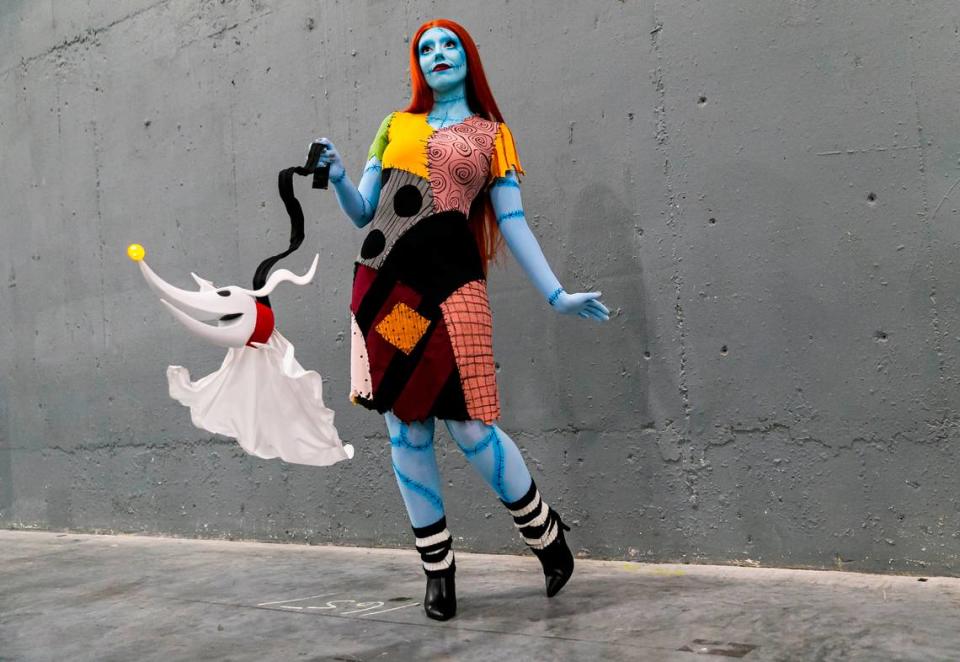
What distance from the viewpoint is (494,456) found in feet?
8.25

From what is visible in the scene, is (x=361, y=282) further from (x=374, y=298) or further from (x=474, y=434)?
(x=474, y=434)

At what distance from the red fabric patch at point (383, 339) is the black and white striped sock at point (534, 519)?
51 centimetres

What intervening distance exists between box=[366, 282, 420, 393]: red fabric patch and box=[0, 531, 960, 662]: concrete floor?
0.67 metres

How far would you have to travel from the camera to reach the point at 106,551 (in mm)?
4191

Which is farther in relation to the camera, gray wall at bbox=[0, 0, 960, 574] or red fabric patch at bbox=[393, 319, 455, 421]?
gray wall at bbox=[0, 0, 960, 574]

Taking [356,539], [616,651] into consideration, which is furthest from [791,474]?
[356,539]

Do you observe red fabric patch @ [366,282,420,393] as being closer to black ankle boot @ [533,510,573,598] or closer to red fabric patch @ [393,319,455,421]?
red fabric patch @ [393,319,455,421]

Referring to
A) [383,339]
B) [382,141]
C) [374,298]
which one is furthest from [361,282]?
[382,141]

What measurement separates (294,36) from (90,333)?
1.97 m

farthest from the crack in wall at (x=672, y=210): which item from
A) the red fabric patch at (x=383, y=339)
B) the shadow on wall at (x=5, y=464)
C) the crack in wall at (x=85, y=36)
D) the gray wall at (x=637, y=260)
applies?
the shadow on wall at (x=5, y=464)

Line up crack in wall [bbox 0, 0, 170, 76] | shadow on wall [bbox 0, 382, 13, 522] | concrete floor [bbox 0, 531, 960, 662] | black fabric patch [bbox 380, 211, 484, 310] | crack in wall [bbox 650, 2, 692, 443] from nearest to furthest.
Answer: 1. concrete floor [bbox 0, 531, 960, 662]
2. black fabric patch [bbox 380, 211, 484, 310]
3. crack in wall [bbox 650, 2, 692, 443]
4. crack in wall [bbox 0, 0, 170, 76]
5. shadow on wall [bbox 0, 382, 13, 522]

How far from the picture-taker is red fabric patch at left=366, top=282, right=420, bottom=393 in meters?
2.49

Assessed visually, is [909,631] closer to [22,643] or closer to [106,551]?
[22,643]

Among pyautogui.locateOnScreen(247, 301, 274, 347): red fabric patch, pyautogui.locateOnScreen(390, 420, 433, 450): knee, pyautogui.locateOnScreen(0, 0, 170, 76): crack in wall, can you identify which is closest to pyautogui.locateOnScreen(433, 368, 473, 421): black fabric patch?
pyautogui.locateOnScreen(390, 420, 433, 450): knee
